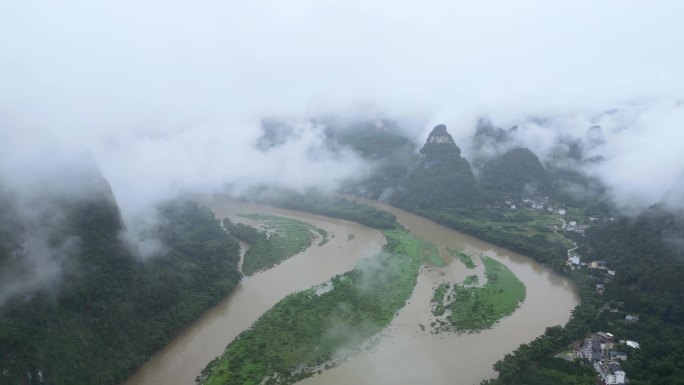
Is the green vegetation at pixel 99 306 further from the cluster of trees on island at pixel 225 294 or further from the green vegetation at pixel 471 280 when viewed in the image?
the green vegetation at pixel 471 280

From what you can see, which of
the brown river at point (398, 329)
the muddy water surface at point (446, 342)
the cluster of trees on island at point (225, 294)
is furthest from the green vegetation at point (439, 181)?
the muddy water surface at point (446, 342)

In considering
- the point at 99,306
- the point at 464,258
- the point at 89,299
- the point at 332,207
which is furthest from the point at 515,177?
the point at 89,299

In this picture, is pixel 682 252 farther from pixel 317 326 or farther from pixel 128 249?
pixel 128 249

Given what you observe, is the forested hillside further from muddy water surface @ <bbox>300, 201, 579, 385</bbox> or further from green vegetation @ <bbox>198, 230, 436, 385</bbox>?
muddy water surface @ <bbox>300, 201, 579, 385</bbox>

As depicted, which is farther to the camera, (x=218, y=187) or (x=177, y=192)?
(x=218, y=187)

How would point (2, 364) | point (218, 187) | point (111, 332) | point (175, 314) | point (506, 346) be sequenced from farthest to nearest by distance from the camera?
1. point (218, 187)
2. point (175, 314)
3. point (506, 346)
4. point (111, 332)
5. point (2, 364)

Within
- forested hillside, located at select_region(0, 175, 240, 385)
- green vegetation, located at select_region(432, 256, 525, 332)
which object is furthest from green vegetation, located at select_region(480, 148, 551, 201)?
forested hillside, located at select_region(0, 175, 240, 385)

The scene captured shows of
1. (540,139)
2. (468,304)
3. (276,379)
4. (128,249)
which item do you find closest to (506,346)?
(468,304)

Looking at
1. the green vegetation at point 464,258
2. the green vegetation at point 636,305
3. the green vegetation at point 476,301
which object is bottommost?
the green vegetation at point 464,258

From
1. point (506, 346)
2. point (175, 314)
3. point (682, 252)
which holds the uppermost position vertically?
point (682, 252)
